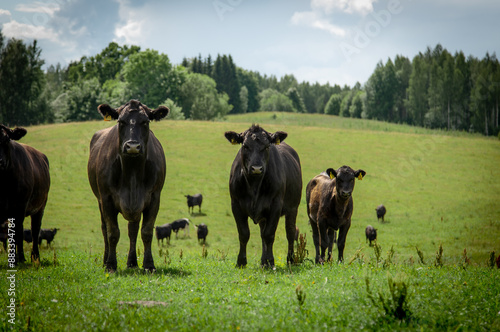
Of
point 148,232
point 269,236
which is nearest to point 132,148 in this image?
point 148,232

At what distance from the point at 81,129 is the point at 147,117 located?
47553 mm

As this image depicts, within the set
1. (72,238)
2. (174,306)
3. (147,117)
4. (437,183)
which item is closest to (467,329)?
(174,306)

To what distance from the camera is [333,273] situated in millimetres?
8133

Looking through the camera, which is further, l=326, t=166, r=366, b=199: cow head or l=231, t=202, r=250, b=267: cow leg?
l=326, t=166, r=366, b=199: cow head

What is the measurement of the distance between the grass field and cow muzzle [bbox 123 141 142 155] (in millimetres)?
2235

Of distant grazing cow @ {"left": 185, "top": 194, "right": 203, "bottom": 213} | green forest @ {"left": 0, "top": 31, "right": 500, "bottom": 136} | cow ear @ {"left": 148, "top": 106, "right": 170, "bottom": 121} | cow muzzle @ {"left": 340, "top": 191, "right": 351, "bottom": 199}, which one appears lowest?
distant grazing cow @ {"left": 185, "top": 194, "right": 203, "bottom": 213}

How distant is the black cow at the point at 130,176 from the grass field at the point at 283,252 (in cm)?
81

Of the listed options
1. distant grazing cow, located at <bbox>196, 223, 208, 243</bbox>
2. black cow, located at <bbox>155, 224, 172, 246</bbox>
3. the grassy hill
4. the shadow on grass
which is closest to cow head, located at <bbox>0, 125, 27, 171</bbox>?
the shadow on grass

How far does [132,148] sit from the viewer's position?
7852 mm

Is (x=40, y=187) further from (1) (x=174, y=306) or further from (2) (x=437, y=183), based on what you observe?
(2) (x=437, y=183)

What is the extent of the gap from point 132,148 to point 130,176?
2.95 feet

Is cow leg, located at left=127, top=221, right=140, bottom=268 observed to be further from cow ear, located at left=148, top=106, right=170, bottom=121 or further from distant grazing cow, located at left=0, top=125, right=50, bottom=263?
distant grazing cow, located at left=0, top=125, right=50, bottom=263

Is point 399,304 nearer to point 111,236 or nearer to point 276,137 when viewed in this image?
point 276,137

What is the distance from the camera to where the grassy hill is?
916 inches
